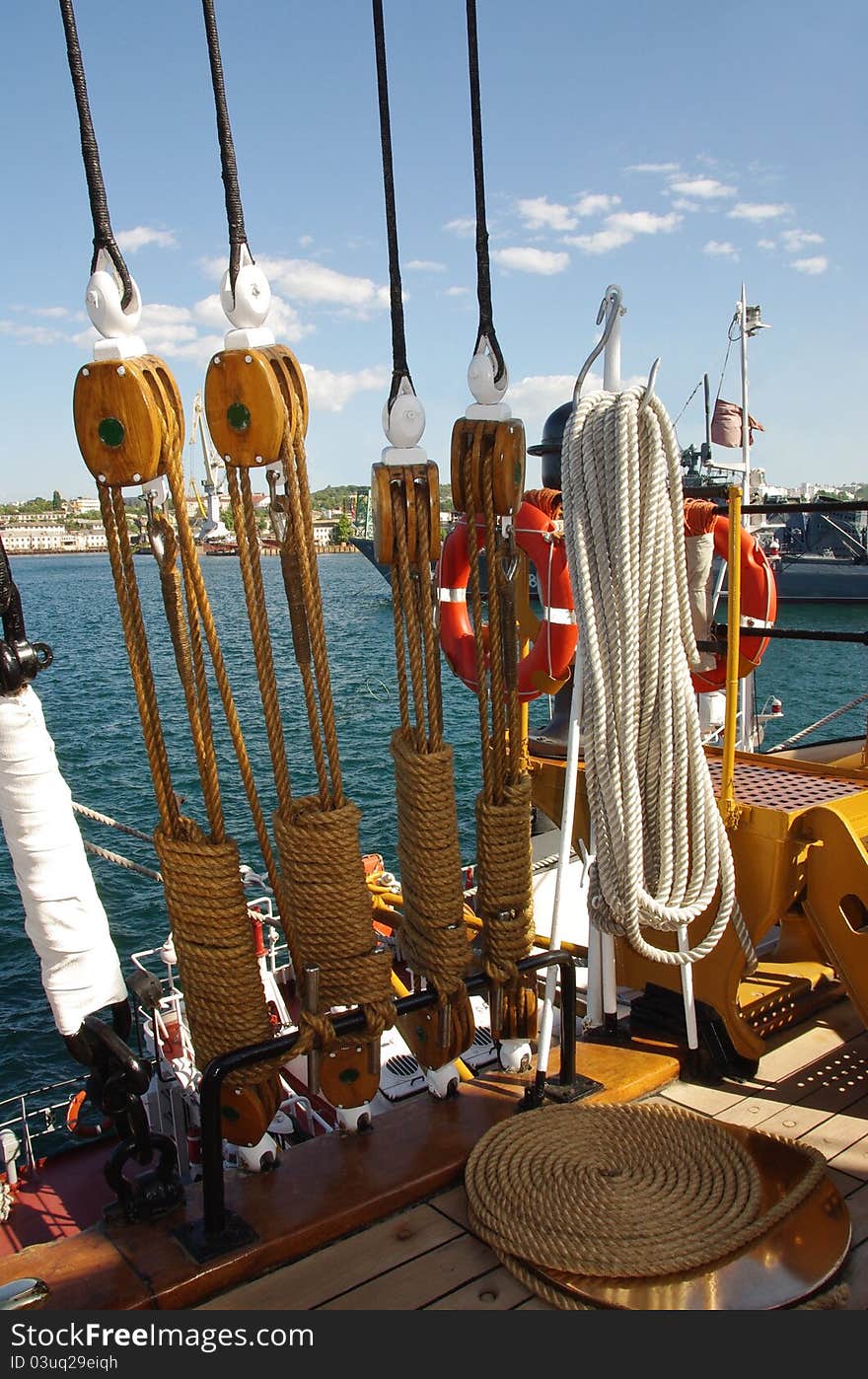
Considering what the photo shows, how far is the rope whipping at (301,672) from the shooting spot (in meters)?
2.05

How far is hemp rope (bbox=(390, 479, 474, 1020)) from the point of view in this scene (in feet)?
7.81

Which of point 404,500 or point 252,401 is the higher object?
point 252,401

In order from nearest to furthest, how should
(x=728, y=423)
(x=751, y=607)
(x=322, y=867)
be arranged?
(x=322, y=867)
(x=751, y=607)
(x=728, y=423)

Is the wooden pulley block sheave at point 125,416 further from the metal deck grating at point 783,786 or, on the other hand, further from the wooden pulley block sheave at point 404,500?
the metal deck grating at point 783,786

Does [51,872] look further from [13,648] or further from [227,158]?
[227,158]

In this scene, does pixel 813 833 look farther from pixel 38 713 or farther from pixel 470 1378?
pixel 38 713

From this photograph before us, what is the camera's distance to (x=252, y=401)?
2031 millimetres

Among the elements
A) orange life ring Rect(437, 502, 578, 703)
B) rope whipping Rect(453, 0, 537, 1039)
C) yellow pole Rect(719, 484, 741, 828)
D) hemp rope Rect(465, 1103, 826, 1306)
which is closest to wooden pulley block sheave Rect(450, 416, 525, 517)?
rope whipping Rect(453, 0, 537, 1039)

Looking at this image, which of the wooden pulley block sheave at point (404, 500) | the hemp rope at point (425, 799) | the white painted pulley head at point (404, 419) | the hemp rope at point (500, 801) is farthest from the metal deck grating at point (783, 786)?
the white painted pulley head at point (404, 419)

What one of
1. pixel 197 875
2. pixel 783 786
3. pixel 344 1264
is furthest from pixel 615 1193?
pixel 783 786

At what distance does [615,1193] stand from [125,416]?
2.01m

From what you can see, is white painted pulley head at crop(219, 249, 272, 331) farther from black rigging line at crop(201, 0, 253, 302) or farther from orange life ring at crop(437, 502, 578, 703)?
orange life ring at crop(437, 502, 578, 703)

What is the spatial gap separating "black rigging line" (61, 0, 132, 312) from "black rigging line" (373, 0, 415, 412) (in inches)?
24.8

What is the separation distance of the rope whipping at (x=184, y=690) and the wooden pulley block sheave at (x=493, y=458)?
0.68m
